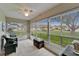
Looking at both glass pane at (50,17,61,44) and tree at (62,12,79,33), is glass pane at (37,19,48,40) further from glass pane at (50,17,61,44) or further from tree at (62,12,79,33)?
tree at (62,12,79,33)

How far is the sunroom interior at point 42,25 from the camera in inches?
76.7

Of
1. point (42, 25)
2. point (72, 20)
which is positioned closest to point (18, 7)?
point (42, 25)

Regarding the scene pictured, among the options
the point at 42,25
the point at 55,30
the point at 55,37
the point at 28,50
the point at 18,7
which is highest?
the point at 18,7

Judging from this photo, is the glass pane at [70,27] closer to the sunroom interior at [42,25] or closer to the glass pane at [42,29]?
the sunroom interior at [42,25]

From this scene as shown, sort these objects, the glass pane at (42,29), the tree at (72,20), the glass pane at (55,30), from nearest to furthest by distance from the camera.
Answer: the tree at (72,20) → the glass pane at (55,30) → the glass pane at (42,29)

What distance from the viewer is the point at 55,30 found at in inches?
81.1

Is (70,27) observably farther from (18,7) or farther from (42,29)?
(18,7)

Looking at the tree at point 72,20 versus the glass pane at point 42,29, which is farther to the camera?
the glass pane at point 42,29

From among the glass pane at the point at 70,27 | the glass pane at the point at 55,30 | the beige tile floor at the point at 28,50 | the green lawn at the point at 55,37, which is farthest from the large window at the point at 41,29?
the glass pane at the point at 70,27

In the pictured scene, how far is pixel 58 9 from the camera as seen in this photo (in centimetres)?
197

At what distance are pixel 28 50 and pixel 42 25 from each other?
591 mm

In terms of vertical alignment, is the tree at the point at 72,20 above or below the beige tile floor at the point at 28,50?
above

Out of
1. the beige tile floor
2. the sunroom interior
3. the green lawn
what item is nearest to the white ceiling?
the sunroom interior

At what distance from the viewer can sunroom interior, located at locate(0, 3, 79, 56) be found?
195 cm
